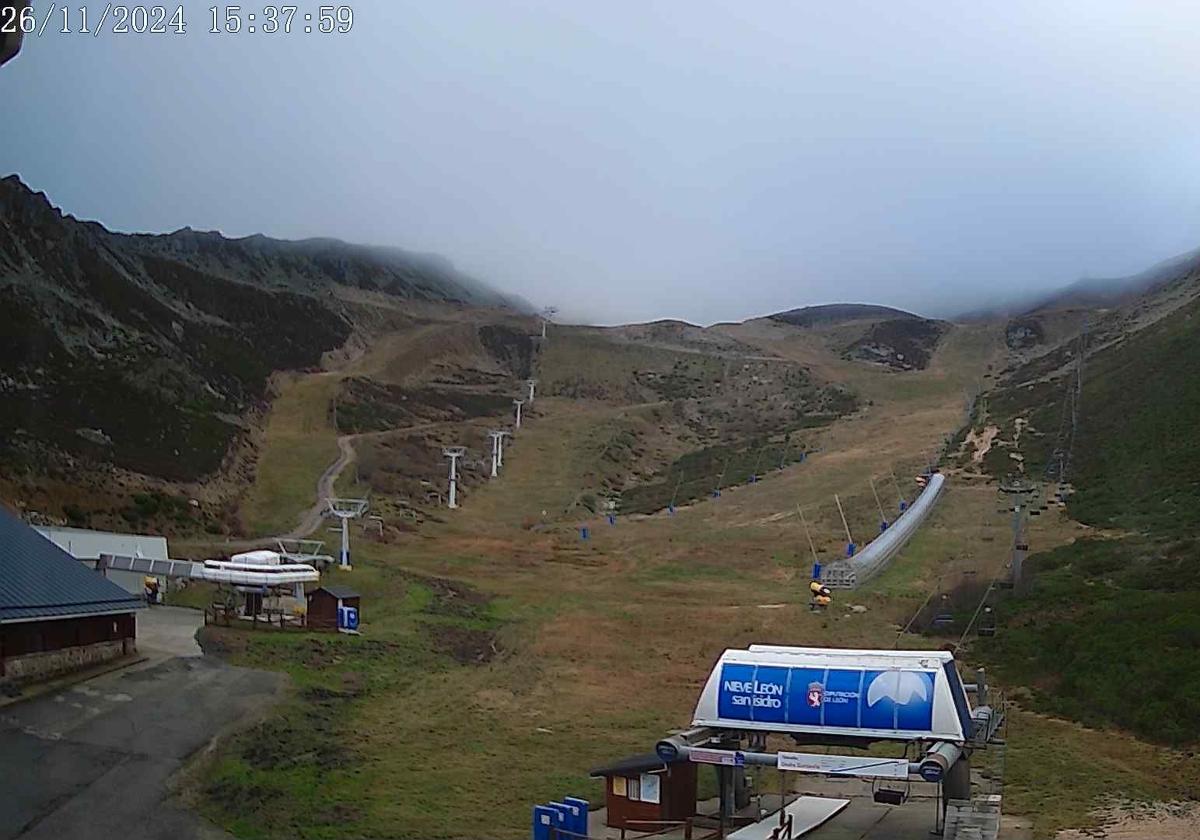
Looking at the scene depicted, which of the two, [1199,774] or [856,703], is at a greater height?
[856,703]

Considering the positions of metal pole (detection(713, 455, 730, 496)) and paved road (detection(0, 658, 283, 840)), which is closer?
paved road (detection(0, 658, 283, 840))

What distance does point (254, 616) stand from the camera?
38.6 m

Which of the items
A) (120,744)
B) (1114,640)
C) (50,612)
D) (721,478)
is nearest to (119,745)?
(120,744)

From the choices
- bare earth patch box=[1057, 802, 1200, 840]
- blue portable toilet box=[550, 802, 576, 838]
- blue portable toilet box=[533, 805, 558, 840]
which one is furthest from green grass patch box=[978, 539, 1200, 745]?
blue portable toilet box=[533, 805, 558, 840]

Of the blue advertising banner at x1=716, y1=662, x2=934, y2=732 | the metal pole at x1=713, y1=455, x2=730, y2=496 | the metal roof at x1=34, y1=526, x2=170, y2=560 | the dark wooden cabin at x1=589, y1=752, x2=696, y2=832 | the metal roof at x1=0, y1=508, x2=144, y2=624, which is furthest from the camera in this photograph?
the metal pole at x1=713, y1=455, x2=730, y2=496

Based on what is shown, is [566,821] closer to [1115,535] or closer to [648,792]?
[648,792]

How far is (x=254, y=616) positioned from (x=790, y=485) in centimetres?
4443

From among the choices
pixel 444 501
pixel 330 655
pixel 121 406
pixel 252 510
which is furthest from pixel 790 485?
pixel 330 655

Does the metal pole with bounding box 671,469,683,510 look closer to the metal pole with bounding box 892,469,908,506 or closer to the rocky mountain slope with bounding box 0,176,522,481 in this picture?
the metal pole with bounding box 892,469,908,506

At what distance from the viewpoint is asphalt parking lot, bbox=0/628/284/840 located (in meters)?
19.6

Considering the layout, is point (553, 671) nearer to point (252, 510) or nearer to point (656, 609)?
point (656, 609)

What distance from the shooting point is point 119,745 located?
2367 centimetres

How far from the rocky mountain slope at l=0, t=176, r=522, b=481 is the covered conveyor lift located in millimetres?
44924

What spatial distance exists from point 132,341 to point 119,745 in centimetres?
7407
